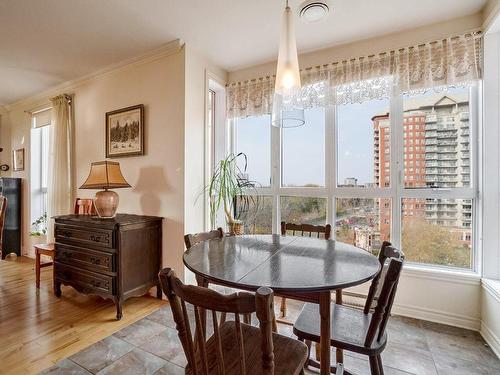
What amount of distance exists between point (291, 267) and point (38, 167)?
4686mm

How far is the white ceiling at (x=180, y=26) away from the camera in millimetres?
1979

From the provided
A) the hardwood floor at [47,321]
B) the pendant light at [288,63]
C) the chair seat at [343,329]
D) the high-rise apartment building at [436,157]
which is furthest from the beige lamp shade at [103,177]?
the high-rise apartment building at [436,157]

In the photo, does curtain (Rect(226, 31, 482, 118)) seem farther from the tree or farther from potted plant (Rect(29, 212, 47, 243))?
potted plant (Rect(29, 212, 47, 243))

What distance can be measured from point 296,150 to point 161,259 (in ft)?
5.98

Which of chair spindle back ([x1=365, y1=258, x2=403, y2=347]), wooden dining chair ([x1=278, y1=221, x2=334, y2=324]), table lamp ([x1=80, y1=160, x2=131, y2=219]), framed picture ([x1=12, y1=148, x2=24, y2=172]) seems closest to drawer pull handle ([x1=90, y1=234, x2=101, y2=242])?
table lamp ([x1=80, y1=160, x2=131, y2=219])

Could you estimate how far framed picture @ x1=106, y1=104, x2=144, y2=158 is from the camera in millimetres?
2799

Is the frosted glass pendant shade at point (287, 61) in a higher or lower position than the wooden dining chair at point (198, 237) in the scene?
higher

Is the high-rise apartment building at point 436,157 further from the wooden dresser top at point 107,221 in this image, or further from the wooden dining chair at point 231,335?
Answer: the wooden dresser top at point 107,221

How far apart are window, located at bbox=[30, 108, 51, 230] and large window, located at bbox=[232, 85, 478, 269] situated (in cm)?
367

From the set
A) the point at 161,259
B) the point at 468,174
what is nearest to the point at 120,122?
the point at 161,259

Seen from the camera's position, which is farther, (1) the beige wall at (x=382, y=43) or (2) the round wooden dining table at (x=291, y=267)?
(1) the beige wall at (x=382, y=43)

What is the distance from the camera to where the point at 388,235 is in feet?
7.97

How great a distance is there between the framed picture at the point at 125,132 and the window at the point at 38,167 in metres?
1.83

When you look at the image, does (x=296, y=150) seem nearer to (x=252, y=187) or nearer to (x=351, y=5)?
(x=252, y=187)
